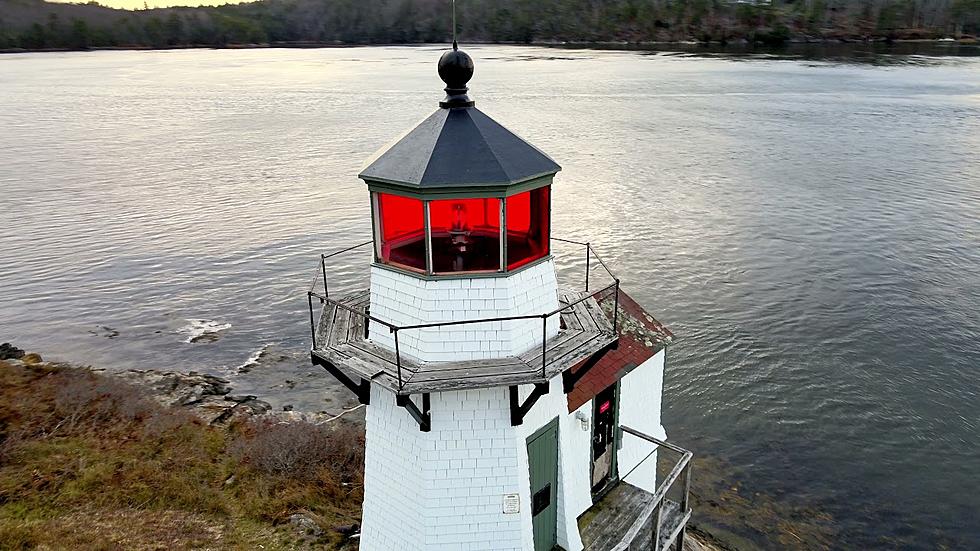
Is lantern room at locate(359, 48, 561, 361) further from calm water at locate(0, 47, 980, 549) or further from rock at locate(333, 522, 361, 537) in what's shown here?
calm water at locate(0, 47, 980, 549)

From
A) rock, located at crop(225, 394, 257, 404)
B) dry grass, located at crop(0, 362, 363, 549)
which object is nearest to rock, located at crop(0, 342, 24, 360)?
dry grass, located at crop(0, 362, 363, 549)

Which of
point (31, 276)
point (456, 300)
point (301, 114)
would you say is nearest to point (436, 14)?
point (301, 114)

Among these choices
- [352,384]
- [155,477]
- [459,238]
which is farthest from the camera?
[155,477]

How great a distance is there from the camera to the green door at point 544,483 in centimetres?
873

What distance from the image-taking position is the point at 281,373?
23641 mm

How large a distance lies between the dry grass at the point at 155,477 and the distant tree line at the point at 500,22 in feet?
438

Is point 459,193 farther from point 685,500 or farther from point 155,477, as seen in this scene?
point 155,477

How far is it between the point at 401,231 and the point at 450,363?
1.81 meters

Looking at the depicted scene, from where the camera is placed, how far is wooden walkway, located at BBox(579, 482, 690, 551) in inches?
410

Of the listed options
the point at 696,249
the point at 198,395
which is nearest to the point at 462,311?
the point at 198,395

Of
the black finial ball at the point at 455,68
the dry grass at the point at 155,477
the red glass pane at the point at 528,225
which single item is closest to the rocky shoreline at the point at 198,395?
the dry grass at the point at 155,477

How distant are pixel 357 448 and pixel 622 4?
5498 inches

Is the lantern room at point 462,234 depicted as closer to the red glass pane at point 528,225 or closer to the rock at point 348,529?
the red glass pane at point 528,225

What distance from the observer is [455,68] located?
773 cm
